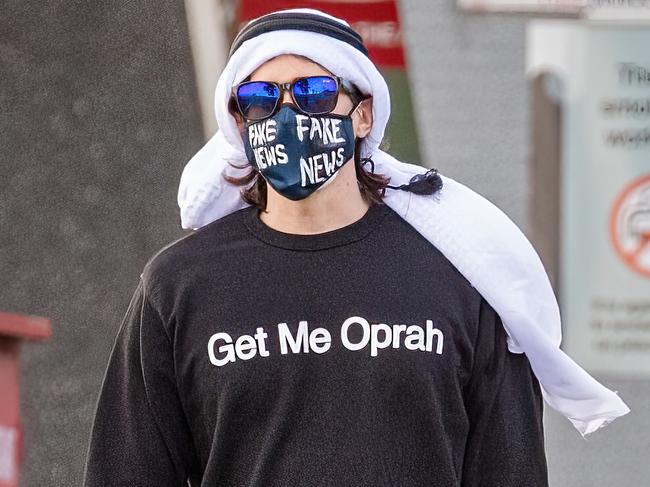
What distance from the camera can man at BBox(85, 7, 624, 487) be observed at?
297 cm

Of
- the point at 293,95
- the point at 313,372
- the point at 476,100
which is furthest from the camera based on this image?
the point at 476,100

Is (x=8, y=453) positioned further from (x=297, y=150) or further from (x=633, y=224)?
(x=633, y=224)

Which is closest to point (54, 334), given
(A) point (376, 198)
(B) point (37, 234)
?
(B) point (37, 234)

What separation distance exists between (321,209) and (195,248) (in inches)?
11.2

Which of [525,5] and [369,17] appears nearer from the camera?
[369,17]

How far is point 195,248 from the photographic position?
3.14 metres

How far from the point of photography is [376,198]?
125 inches

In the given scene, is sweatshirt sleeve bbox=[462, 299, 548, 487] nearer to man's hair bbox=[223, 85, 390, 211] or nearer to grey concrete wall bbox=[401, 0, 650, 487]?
man's hair bbox=[223, 85, 390, 211]

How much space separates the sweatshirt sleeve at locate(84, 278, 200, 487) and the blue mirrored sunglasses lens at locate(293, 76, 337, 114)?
518mm

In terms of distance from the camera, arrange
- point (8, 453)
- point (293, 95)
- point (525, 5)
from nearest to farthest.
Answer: point (8, 453) → point (293, 95) → point (525, 5)

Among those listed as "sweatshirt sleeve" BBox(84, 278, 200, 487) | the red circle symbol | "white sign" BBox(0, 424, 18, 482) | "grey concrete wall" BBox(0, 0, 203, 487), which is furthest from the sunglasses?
the red circle symbol

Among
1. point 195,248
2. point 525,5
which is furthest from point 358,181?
point 525,5

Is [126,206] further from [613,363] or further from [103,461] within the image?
[103,461]

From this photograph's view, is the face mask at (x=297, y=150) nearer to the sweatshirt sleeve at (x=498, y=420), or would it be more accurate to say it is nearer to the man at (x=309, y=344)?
the man at (x=309, y=344)
